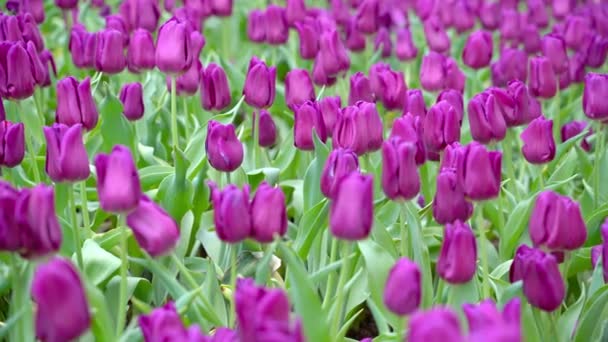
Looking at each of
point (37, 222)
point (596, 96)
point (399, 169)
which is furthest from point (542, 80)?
point (37, 222)

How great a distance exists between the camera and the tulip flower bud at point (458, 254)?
4.71 feet

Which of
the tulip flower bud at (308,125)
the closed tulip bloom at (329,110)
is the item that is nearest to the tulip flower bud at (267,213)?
the tulip flower bud at (308,125)

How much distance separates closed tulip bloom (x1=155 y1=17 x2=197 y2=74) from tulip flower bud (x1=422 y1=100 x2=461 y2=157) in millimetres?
558

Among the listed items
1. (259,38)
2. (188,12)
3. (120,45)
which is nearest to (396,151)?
(120,45)

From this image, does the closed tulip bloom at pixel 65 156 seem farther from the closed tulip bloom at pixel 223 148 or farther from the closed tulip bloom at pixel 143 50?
the closed tulip bloom at pixel 143 50

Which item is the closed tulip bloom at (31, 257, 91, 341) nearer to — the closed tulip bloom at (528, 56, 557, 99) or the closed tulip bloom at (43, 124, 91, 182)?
the closed tulip bloom at (43, 124, 91, 182)

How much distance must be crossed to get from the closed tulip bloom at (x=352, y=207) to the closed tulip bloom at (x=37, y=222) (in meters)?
0.40

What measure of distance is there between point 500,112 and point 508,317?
0.91 meters

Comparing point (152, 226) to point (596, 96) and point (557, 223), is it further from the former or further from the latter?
point (596, 96)

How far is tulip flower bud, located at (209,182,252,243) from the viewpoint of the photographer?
1.41 m

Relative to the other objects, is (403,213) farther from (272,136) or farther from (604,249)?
(272,136)

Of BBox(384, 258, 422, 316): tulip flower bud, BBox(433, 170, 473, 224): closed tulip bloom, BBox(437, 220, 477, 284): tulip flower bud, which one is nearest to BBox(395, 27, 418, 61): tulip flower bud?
BBox(433, 170, 473, 224): closed tulip bloom

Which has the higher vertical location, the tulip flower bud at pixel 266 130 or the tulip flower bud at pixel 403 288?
the tulip flower bud at pixel 403 288

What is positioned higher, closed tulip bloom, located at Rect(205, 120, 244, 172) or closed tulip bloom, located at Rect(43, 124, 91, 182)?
closed tulip bloom, located at Rect(43, 124, 91, 182)
